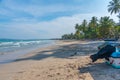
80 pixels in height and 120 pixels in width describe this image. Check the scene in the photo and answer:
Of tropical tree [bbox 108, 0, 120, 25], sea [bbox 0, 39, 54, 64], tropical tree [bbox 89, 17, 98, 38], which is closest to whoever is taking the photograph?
sea [bbox 0, 39, 54, 64]

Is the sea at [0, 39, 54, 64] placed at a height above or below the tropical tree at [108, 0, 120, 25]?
below

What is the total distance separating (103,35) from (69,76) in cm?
6927

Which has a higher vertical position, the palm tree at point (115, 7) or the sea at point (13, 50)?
the palm tree at point (115, 7)

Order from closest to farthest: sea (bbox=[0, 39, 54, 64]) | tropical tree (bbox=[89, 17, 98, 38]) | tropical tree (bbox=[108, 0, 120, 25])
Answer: sea (bbox=[0, 39, 54, 64]) → tropical tree (bbox=[108, 0, 120, 25]) → tropical tree (bbox=[89, 17, 98, 38])

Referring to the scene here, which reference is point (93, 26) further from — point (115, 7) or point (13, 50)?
point (13, 50)

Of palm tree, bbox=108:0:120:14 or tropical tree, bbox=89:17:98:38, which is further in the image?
tropical tree, bbox=89:17:98:38

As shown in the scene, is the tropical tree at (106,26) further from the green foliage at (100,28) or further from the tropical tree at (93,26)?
the tropical tree at (93,26)

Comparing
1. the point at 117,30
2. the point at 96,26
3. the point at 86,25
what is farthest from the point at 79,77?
the point at 86,25

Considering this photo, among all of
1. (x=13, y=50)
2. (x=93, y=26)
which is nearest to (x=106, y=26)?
(x=93, y=26)

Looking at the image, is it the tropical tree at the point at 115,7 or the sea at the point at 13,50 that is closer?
the sea at the point at 13,50

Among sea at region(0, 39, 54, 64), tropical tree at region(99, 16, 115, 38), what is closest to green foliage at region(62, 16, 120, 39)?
tropical tree at region(99, 16, 115, 38)

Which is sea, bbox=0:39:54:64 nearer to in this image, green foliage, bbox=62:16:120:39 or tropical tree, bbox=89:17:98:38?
green foliage, bbox=62:16:120:39

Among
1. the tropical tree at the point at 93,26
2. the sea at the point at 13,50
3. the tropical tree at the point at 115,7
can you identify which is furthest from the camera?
the tropical tree at the point at 93,26

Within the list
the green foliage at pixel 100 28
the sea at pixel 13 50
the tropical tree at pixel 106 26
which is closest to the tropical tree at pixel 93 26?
the green foliage at pixel 100 28
